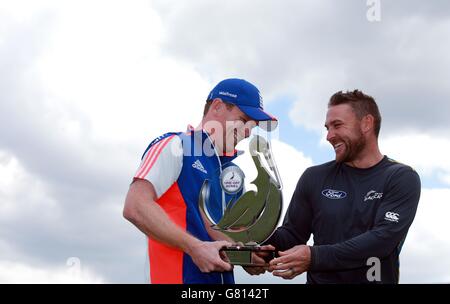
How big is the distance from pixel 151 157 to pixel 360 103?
80.7 inches

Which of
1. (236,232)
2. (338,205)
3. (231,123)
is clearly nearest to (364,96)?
(338,205)

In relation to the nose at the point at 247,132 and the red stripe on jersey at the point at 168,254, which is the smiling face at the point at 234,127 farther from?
the red stripe on jersey at the point at 168,254

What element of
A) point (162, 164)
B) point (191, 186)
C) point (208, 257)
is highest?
point (162, 164)

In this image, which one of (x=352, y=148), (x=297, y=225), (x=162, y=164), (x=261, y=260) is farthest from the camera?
(x=297, y=225)

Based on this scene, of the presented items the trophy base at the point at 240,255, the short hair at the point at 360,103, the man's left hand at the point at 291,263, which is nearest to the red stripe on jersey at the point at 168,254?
the trophy base at the point at 240,255

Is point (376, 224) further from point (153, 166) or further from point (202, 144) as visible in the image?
point (153, 166)

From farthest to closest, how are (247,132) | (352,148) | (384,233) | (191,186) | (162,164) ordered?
(352,148)
(247,132)
(384,233)
(191,186)
(162,164)

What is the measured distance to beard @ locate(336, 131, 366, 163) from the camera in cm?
Answer: 472

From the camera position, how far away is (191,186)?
13.3ft

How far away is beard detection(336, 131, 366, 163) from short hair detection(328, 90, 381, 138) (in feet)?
0.69

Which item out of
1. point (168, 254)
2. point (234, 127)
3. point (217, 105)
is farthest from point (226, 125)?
point (168, 254)

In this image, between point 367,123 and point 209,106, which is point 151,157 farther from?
point 367,123

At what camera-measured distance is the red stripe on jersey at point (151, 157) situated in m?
3.87

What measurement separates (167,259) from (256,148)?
1051 mm
